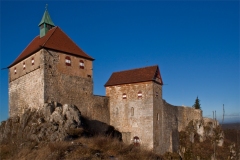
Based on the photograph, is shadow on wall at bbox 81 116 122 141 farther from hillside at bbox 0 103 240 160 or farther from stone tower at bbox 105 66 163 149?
stone tower at bbox 105 66 163 149

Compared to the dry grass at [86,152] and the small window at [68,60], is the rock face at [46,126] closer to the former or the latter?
the dry grass at [86,152]

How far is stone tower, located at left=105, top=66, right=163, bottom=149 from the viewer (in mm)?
30016

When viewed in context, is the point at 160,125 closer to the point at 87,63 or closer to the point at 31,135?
the point at 87,63

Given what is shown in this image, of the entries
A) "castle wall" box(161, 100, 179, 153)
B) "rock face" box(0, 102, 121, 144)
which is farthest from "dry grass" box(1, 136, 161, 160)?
"castle wall" box(161, 100, 179, 153)

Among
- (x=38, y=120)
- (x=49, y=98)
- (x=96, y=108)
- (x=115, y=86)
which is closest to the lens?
(x=38, y=120)

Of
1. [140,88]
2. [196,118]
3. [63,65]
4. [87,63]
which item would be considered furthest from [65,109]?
[196,118]

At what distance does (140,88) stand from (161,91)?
2984 mm

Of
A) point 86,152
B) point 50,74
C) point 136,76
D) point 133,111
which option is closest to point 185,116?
point 133,111

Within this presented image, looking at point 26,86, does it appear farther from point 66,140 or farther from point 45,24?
point 66,140

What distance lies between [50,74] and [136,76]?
1024 cm

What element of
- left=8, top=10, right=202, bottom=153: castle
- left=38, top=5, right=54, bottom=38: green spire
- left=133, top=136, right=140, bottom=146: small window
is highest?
left=38, top=5, right=54, bottom=38: green spire

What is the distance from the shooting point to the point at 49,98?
26.2m

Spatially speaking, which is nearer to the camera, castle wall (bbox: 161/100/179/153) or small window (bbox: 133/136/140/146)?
small window (bbox: 133/136/140/146)

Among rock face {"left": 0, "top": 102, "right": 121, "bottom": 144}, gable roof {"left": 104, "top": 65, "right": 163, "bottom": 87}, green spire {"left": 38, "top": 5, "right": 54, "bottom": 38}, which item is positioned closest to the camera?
rock face {"left": 0, "top": 102, "right": 121, "bottom": 144}
